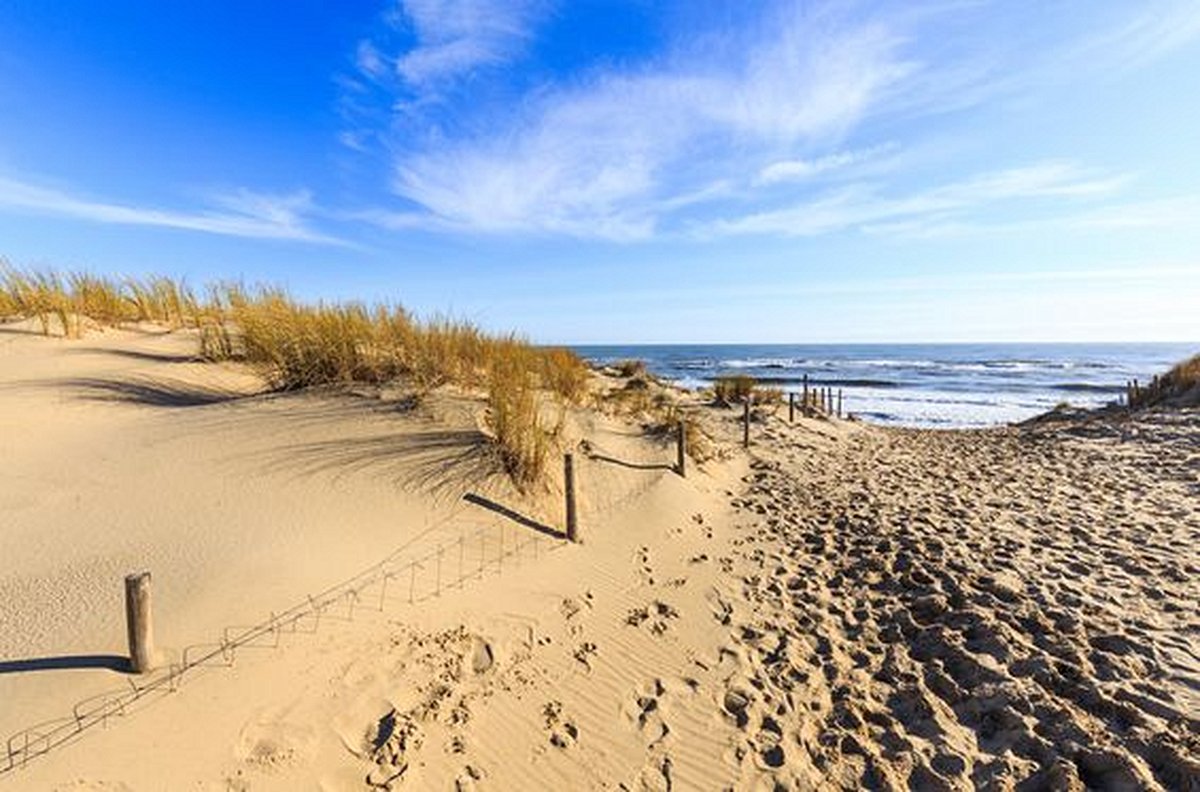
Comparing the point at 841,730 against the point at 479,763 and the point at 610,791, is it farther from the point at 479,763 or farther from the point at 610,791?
the point at 479,763

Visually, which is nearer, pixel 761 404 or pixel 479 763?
pixel 479 763

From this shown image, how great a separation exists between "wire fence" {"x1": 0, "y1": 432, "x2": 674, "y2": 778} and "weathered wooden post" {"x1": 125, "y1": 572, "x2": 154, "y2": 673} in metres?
0.09

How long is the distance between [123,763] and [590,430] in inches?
288

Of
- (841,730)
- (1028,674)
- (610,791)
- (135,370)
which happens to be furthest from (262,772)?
(135,370)

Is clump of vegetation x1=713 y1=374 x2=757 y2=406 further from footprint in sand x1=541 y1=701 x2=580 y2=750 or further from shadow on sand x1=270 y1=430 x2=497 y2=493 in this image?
footprint in sand x1=541 y1=701 x2=580 y2=750

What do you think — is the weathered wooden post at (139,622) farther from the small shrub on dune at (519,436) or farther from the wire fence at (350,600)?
A: the small shrub on dune at (519,436)

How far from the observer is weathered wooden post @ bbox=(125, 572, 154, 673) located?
342 cm

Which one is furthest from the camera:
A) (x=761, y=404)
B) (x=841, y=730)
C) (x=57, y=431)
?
(x=761, y=404)

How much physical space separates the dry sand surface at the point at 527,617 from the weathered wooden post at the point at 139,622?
0.35ft

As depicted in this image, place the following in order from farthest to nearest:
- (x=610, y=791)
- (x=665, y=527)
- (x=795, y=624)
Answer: (x=665, y=527), (x=795, y=624), (x=610, y=791)

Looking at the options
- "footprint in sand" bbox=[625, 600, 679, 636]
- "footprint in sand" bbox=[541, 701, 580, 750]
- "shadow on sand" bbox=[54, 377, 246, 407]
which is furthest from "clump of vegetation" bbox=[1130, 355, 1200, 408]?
"shadow on sand" bbox=[54, 377, 246, 407]

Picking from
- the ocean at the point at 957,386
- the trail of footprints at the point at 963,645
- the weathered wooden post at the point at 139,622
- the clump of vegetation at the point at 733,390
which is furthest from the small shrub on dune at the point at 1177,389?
the weathered wooden post at the point at 139,622

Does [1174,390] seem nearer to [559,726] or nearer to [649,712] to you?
[649,712]

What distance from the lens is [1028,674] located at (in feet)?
14.3
